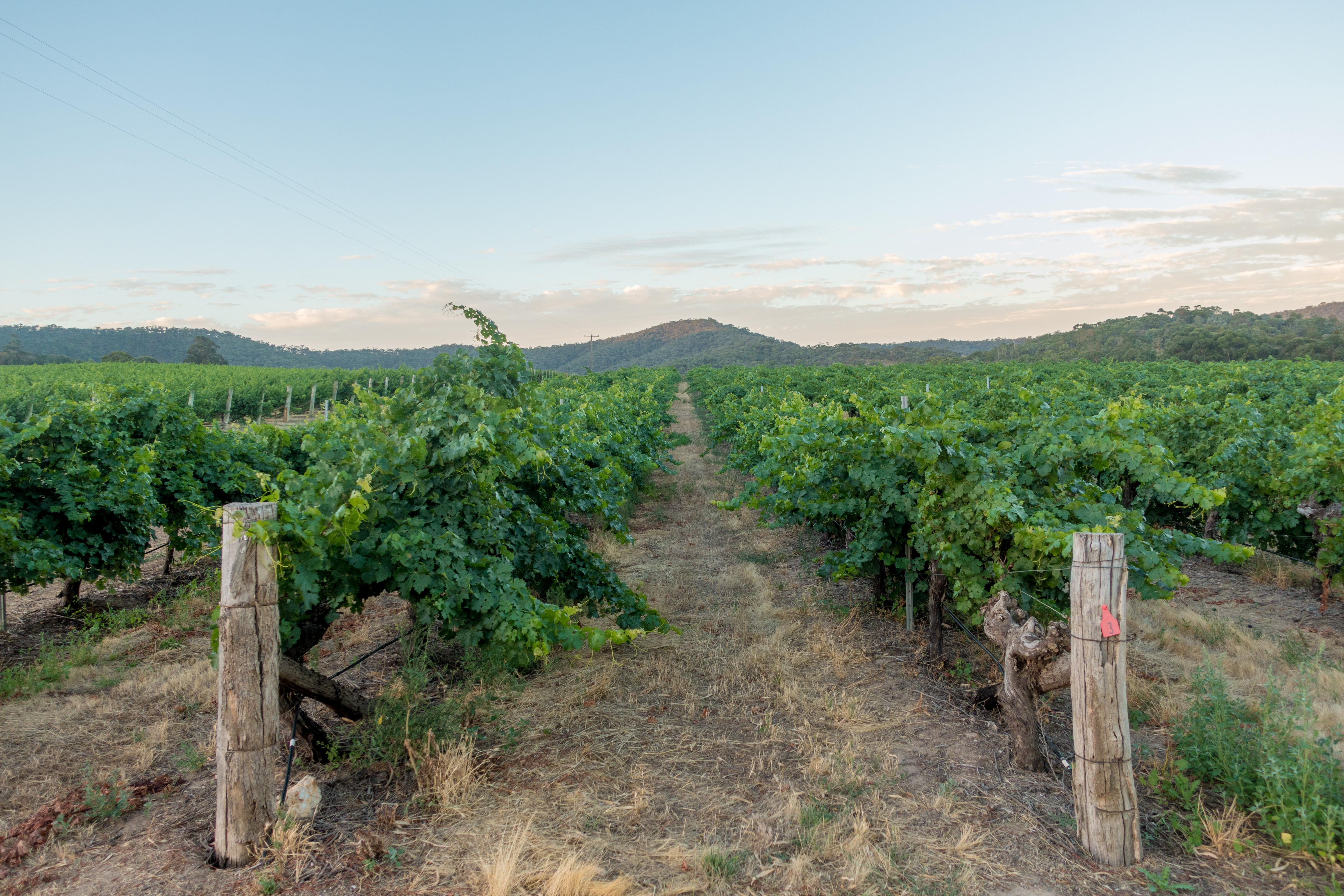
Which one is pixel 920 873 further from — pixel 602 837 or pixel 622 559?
pixel 622 559

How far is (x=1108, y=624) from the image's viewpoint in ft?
11.7

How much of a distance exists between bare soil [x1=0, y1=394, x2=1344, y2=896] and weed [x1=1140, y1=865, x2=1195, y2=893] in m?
0.05

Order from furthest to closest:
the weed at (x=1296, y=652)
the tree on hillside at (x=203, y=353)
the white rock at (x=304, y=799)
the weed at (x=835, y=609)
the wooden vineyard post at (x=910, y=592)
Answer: the tree on hillside at (x=203, y=353)
the weed at (x=835, y=609)
the wooden vineyard post at (x=910, y=592)
the weed at (x=1296, y=652)
the white rock at (x=304, y=799)

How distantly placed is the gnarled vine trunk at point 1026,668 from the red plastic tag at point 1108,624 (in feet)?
1.83

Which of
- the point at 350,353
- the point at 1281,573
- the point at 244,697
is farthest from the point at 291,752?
the point at 350,353

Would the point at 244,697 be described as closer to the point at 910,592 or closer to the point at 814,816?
the point at 814,816

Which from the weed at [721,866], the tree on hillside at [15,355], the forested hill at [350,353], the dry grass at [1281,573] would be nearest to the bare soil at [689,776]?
the weed at [721,866]

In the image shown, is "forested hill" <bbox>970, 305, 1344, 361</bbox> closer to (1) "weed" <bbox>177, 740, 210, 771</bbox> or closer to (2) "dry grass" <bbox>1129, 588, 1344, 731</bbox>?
(2) "dry grass" <bbox>1129, 588, 1344, 731</bbox>

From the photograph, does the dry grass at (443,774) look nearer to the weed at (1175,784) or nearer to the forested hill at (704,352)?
the weed at (1175,784)

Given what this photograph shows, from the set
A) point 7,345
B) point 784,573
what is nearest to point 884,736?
point 784,573

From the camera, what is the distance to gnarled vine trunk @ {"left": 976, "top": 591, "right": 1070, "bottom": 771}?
13.7 ft

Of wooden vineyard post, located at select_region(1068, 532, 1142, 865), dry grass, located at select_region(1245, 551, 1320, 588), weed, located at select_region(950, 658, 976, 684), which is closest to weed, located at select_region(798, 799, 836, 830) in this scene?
wooden vineyard post, located at select_region(1068, 532, 1142, 865)

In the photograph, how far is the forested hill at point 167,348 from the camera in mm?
94812

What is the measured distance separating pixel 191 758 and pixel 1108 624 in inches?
208
